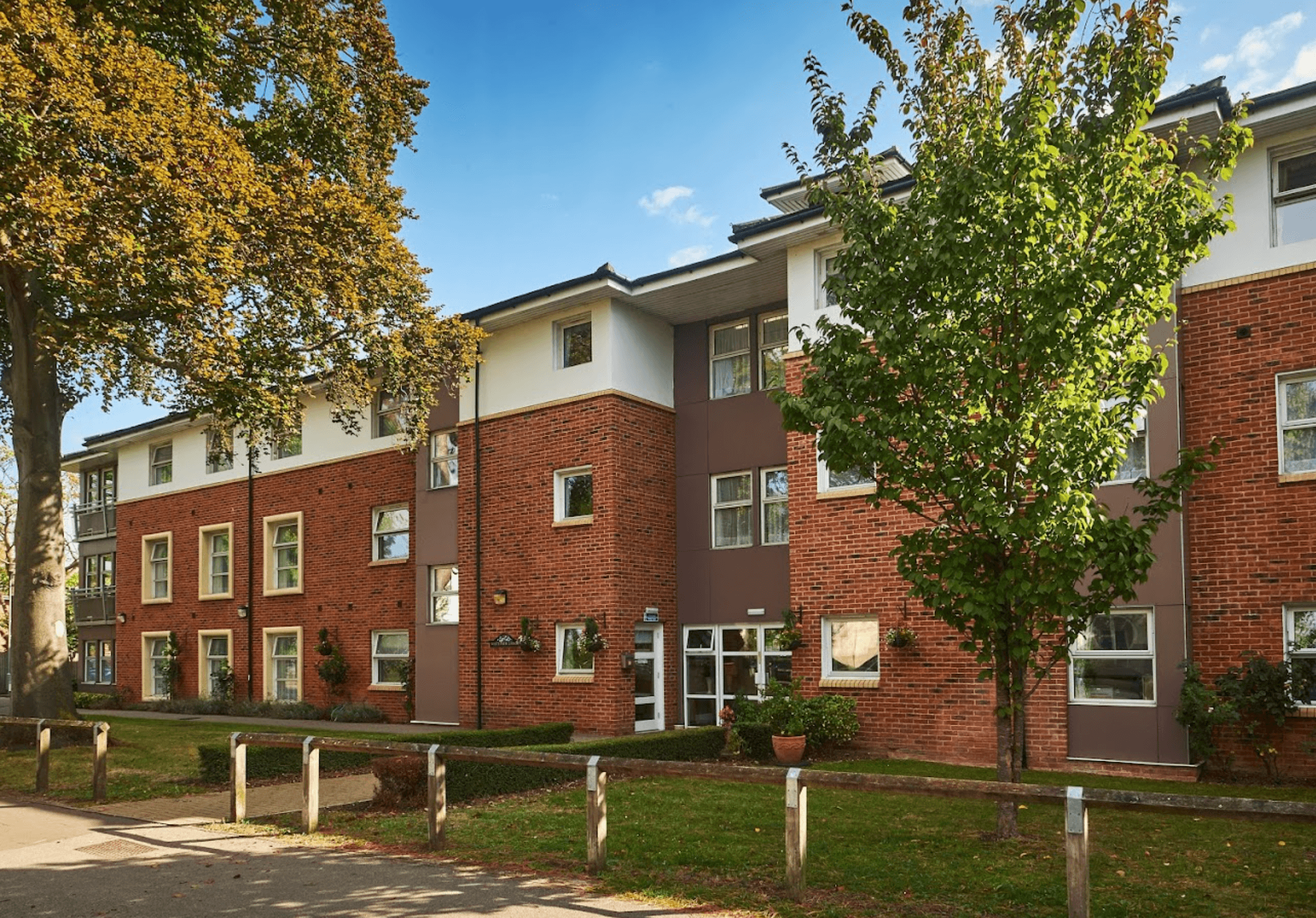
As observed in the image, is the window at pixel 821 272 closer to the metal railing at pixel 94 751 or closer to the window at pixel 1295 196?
the window at pixel 1295 196

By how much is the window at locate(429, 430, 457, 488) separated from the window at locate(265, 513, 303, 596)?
5543 millimetres

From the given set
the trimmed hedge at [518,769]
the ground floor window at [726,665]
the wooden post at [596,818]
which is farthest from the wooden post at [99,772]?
the ground floor window at [726,665]

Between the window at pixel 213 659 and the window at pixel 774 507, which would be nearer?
the window at pixel 774 507

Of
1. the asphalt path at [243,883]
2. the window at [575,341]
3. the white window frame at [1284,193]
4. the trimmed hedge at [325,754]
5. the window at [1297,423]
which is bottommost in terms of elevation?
the trimmed hedge at [325,754]

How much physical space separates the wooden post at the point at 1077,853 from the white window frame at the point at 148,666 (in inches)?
1189

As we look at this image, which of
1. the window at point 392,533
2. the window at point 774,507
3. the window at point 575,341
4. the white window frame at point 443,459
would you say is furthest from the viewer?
the window at point 392,533

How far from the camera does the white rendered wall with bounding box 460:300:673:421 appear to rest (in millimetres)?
20047

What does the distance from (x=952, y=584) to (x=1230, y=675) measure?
674 cm

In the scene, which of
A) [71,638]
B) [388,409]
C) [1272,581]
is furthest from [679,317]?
[71,638]

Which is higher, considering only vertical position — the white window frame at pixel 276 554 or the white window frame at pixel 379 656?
the white window frame at pixel 276 554

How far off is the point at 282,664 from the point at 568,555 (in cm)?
1113

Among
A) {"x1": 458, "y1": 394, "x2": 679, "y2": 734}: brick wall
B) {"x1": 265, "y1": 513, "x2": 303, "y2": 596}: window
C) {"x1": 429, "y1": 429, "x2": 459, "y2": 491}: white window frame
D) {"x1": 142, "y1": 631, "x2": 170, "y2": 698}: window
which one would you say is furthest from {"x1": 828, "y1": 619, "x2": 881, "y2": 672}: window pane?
{"x1": 142, "y1": 631, "x2": 170, "y2": 698}: window

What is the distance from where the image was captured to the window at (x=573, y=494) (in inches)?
788

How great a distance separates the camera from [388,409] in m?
24.8
